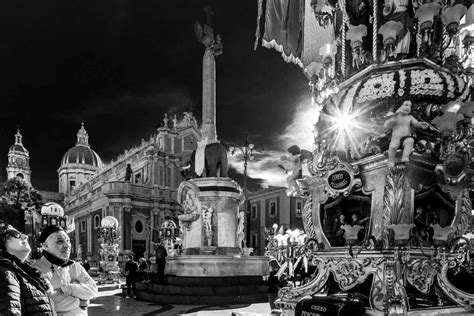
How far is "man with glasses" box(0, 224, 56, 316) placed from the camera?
126 inches

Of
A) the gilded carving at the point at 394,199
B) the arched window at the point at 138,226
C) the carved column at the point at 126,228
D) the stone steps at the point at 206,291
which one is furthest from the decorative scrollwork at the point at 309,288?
the arched window at the point at 138,226

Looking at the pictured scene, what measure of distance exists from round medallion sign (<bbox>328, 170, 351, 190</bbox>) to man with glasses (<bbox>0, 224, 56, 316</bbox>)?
437 cm

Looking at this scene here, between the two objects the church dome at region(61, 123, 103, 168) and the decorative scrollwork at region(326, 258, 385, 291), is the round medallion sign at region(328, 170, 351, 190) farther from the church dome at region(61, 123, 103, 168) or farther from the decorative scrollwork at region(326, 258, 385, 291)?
the church dome at region(61, 123, 103, 168)

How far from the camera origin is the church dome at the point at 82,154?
93.4 metres

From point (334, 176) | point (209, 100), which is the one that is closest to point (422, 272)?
point (334, 176)

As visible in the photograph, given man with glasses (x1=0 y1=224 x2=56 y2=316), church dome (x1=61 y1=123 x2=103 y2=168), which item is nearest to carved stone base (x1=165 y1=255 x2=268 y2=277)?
man with glasses (x1=0 y1=224 x2=56 y2=316)

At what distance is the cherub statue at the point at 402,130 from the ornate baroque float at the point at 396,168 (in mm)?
15

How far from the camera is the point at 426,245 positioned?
5727 millimetres

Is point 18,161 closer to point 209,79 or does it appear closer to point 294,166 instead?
point 209,79

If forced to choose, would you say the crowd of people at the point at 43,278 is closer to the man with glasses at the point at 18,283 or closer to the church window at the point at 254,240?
the man with glasses at the point at 18,283

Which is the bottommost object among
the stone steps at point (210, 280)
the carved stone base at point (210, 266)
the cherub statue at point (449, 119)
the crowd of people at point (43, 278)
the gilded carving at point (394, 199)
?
the stone steps at point (210, 280)

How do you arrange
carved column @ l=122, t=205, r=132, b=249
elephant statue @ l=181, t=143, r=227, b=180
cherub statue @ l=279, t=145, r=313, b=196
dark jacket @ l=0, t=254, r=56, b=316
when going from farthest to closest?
carved column @ l=122, t=205, r=132, b=249
elephant statue @ l=181, t=143, r=227, b=180
cherub statue @ l=279, t=145, r=313, b=196
dark jacket @ l=0, t=254, r=56, b=316

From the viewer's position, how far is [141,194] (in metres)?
52.2

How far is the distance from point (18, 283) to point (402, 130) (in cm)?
493
